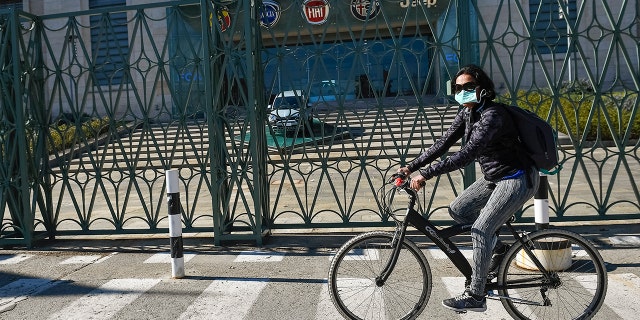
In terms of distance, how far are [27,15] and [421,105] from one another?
4.89m

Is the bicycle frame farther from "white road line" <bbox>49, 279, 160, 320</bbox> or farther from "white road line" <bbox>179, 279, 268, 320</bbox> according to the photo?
"white road line" <bbox>49, 279, 160, 320</bbox>

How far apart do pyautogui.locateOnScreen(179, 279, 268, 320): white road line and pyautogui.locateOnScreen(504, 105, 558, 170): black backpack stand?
7.78 ft

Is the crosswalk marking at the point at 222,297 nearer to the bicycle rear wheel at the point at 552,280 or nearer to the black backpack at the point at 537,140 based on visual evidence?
the bicycle rear wheel at the point at 552,280

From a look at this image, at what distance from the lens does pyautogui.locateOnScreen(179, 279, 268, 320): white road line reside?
4355mm

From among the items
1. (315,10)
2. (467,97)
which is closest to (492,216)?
(467,97)

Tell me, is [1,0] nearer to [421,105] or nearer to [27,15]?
[27,15]

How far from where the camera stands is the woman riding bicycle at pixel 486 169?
353 centimetres

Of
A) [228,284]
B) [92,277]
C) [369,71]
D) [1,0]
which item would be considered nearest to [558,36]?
[369,71]

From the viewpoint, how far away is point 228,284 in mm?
5160

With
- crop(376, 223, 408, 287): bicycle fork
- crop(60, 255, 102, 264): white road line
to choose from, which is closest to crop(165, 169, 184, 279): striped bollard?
crop(60, 255, 102, 264): white road line

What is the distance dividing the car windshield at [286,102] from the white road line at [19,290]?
3151mm

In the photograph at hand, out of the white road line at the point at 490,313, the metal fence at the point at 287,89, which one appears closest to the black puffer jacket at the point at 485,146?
the white road line at the point at 490,313

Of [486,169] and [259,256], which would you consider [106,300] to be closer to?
[259,256]

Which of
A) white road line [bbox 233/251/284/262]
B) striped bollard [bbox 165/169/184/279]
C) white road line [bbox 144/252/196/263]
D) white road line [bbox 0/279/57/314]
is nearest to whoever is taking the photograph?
white road line [bbox 0/279/57/314]
